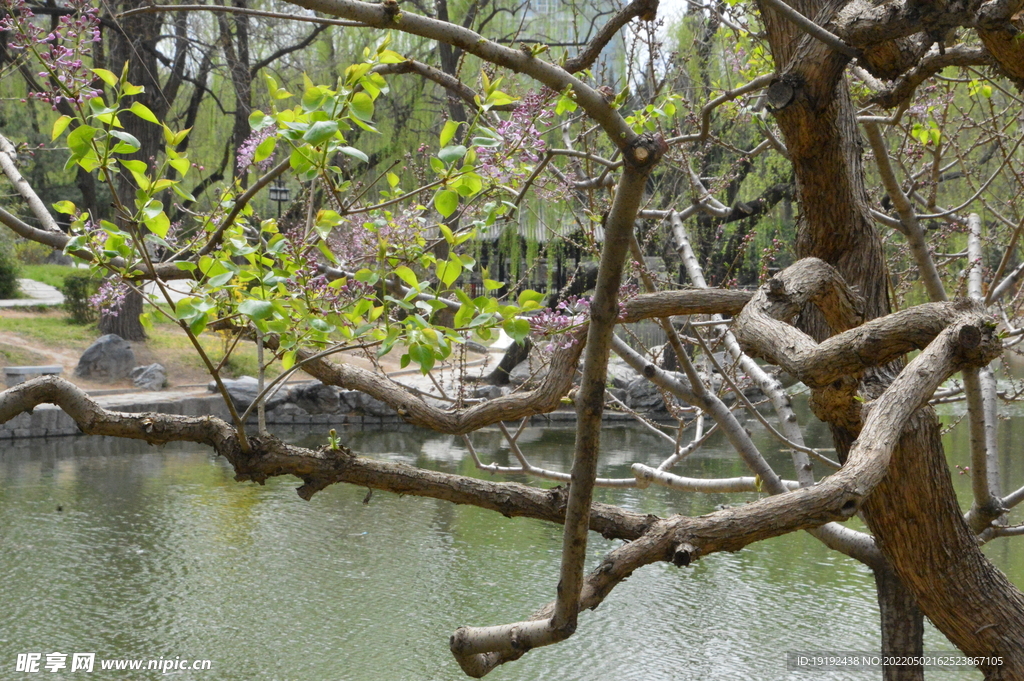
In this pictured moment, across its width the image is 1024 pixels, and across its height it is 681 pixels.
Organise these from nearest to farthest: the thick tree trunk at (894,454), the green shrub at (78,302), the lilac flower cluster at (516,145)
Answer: the lilac flower cluster at (516,145), the thick tree trunk at (894,454), the green shrub at (78,302)

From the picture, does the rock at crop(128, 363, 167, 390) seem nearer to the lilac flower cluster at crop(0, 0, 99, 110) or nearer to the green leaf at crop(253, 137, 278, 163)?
the lilac flower cluster at crop(0, 0, 99, 110)

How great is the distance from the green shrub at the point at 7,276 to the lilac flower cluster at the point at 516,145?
1443 centimetres

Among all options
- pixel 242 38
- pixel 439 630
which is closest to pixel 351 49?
pixel 242 38

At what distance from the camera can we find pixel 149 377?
11.0m

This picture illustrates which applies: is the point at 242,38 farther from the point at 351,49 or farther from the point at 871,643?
the point at 871,643

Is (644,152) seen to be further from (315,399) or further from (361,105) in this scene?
(315,399)

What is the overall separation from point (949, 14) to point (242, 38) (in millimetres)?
10716

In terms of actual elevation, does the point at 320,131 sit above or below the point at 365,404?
above

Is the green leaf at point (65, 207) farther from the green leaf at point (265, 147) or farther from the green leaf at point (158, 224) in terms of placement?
the green leaf at point (265, 147)

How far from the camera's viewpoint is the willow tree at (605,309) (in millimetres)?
1274

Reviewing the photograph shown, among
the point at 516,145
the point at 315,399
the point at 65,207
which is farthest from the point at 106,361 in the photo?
the point at 516,145

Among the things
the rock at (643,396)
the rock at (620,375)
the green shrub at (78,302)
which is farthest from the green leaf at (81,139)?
the green shrub at (78,302)

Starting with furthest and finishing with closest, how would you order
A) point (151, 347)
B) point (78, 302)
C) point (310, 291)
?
1. point (78, 302)
2. point (151, 347)
3. point (310, 291)

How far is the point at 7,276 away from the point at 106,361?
15.8ft
